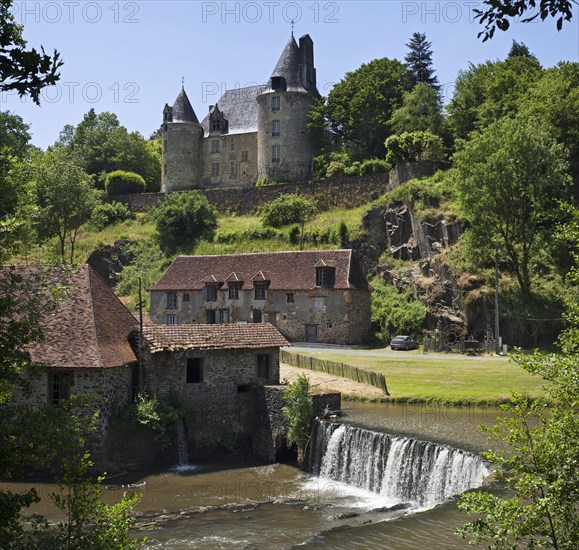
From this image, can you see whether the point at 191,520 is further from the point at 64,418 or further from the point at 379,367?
the point at 379,367

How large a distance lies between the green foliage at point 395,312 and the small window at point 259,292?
884cm

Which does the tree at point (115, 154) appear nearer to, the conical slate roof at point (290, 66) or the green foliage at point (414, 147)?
the conical slate roof at point (290, 66)

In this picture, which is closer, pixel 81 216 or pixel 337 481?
pixel 337 481

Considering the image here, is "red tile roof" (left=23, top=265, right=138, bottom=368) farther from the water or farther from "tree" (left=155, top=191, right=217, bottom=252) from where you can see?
"tree" (left=155, top=191, right=217, bottom=252)

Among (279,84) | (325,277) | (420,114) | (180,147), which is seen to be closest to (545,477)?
(325,277)

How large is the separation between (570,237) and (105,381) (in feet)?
62.4

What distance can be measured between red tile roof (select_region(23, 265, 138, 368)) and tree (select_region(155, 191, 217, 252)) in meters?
43.2

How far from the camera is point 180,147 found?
84.2 meters

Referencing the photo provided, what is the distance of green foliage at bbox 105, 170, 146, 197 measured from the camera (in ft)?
281

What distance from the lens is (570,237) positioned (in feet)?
40.2

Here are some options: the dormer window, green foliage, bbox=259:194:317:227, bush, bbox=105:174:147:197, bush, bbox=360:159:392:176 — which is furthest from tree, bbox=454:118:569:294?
bush, bbox=105:174:147:197

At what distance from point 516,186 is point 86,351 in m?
32.3

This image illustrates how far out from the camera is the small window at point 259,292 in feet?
190

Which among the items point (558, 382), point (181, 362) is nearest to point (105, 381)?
point (181, 362)
